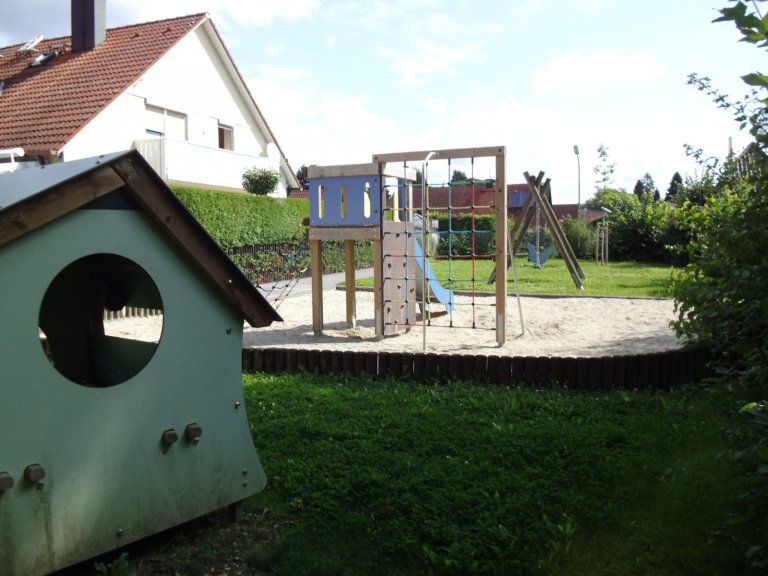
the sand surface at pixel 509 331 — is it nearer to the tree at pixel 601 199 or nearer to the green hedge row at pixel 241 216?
the green hedge row at pixel 241 216

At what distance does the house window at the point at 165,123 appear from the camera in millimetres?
19547

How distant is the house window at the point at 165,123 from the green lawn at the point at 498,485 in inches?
626

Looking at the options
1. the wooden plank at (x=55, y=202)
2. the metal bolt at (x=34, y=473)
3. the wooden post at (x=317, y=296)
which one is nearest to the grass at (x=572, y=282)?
the wooden post at (x=317, y=296)

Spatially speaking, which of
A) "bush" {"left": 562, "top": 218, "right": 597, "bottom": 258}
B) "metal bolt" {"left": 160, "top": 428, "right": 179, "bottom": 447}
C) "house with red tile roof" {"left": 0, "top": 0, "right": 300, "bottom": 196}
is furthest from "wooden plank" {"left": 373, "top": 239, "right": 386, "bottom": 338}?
"bush" {"left": 562, "top": 218, "right": 597, "bottom": 258}

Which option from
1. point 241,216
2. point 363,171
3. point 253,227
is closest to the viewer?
point 363,171

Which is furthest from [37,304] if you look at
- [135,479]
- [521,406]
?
[521,406]

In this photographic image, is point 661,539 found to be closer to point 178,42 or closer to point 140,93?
point 140,93

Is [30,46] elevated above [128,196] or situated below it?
above

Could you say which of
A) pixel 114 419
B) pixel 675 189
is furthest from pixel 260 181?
pixel 675 189

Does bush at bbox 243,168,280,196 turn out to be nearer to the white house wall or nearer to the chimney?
the white house wall

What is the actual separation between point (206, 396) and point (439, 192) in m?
46.1

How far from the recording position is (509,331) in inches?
366

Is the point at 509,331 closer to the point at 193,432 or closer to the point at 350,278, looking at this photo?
the point at 350,278

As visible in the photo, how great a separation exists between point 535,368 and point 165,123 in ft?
54.2
